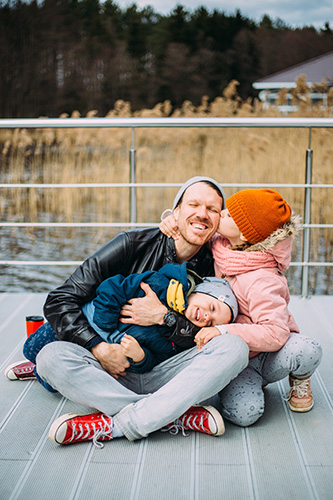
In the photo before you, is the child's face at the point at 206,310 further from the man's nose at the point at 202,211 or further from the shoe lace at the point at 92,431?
the shoe lace at the point at 92,431

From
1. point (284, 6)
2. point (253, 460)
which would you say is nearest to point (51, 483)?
point (253, 460)

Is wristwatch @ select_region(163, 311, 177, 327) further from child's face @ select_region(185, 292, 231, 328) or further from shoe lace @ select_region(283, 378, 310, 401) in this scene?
shoe lace @ select_region(283, 378, 310, 401)

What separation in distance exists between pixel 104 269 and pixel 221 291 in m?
0.38

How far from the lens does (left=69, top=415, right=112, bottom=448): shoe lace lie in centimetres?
164

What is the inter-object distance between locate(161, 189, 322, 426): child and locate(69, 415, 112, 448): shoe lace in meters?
0.36

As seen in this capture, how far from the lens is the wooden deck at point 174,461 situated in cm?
143

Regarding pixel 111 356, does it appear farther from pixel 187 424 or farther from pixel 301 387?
pixel 301 387

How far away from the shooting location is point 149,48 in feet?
64.9

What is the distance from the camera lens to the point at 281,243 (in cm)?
178

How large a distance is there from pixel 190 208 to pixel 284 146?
4138 millimetres

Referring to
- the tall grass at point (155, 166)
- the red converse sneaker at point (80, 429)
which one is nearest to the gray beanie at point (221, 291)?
the red converse sneaker at point (80, 429)

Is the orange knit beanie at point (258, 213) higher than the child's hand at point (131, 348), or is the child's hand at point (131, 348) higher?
the orange knit beanie at point (258, 213)

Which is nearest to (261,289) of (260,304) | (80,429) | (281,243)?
(260,304)

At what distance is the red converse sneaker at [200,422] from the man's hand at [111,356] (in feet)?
0.75
